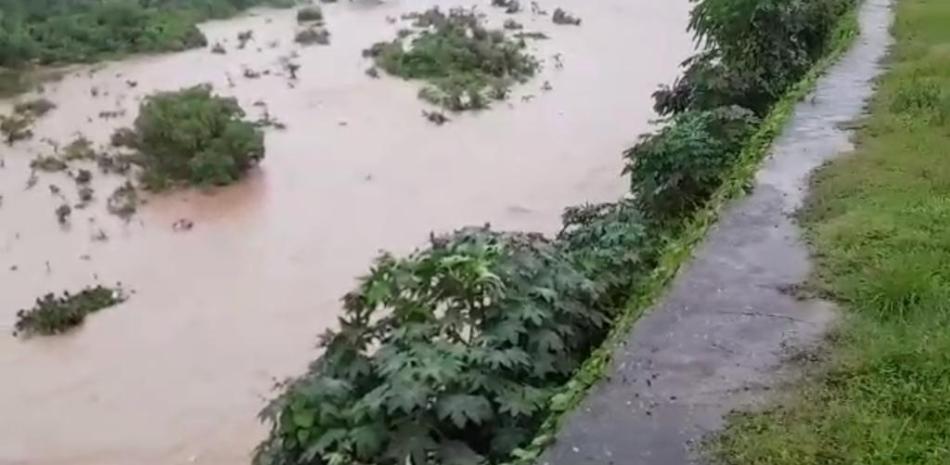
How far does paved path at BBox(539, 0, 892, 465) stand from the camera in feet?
9.05

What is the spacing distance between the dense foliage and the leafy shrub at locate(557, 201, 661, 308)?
50.0ft

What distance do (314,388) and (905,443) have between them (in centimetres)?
157

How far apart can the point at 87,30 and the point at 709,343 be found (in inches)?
728

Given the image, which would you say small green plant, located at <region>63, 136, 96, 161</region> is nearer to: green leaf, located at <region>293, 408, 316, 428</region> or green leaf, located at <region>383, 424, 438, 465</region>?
green leaf, located at <region>293, 408, 316, 428</region>

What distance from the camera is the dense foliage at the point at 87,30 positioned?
1897 cm

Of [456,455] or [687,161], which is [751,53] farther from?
[456,455]

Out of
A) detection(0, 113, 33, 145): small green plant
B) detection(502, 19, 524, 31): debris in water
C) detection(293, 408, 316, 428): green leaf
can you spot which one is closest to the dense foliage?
detection(0, 113, 33, 145): small green plant

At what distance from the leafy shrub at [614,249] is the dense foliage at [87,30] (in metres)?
15.2

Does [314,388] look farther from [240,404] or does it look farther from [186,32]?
[186,32]

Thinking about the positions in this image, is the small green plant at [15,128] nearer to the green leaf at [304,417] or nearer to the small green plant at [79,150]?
the small green plant at [79,150]

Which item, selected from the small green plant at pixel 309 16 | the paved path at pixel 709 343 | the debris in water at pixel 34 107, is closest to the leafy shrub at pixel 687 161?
the paved path at pixel 709 343

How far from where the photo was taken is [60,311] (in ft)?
32.3

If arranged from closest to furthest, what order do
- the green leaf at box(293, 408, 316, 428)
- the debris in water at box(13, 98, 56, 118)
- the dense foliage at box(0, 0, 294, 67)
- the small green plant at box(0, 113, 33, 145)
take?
the green leaf at box(293, 408, 316, 428)
the small green plant at box(0, 113, 33, 145)
the debris in water at box(13, 98, 56, 118)
the dense foliage at box(0, 0, 294, 67)

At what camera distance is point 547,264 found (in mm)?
3900
